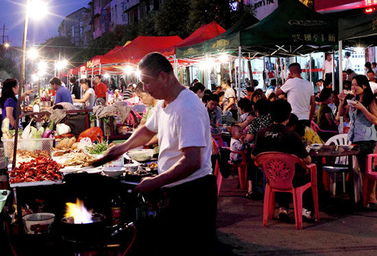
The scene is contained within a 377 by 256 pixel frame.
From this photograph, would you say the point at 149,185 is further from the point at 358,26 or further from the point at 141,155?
the point at 358,26

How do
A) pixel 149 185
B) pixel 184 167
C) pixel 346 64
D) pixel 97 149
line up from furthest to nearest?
pixel 346 64
pixel 97 149
pixel 149 185
pixel 184 167

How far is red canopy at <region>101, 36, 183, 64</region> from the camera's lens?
23.4m

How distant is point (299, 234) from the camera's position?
6637mm

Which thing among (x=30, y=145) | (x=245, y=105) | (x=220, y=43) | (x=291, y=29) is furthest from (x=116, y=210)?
(x=220, y=43)

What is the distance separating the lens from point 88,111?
8.42 meters

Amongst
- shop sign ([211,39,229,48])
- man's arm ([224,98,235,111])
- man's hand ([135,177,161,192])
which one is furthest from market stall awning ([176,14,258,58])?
man's hand ([135,177,161,192])

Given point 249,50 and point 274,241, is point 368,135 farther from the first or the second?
point 249,50

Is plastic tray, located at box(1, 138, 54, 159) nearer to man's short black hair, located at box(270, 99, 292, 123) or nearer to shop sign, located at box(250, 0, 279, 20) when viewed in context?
man's short black hair, located at box(270, 99, 292, 123)

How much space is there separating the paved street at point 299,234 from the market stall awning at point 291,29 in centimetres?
614

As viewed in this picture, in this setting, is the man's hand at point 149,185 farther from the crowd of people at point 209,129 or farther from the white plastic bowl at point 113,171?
the white plastic bowl at point 113,171

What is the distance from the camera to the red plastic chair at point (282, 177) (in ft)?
22.4

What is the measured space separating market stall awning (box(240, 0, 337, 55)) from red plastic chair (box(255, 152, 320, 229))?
21.4 feet

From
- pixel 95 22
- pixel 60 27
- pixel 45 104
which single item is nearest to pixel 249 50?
pixel 45 104

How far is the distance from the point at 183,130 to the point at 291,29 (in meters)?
10.7
